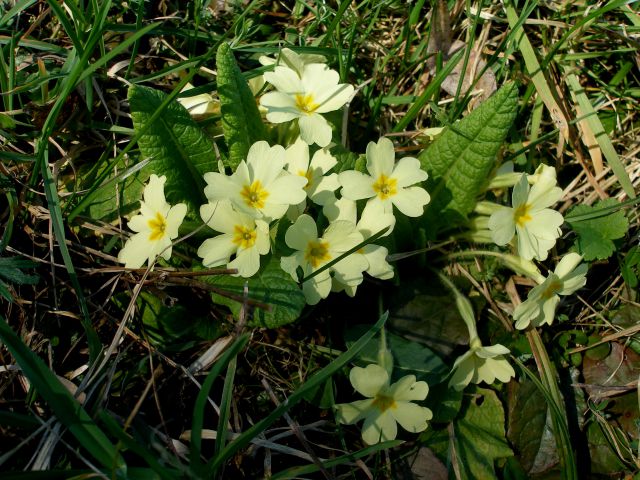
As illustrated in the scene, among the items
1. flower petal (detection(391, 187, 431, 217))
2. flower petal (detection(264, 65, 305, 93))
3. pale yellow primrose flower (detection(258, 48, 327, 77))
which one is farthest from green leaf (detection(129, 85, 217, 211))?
flower petal (detection(391, 187, 431, 217))

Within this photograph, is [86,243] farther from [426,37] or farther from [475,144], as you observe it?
[426,37]

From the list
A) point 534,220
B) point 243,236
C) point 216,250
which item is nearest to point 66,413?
point 216,250

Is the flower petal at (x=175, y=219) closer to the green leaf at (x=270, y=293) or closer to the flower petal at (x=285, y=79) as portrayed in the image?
the green leaf at (x=270, y=293)

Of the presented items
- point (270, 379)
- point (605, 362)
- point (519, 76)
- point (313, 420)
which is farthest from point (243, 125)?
point (605, 362)

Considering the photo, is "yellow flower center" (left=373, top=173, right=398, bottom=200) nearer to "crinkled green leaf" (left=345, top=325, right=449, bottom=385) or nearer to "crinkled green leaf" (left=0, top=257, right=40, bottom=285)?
"crinkled green leaf" (left=345, top=325, right=449, bottom=385)

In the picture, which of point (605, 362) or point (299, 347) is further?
point (605, 362)

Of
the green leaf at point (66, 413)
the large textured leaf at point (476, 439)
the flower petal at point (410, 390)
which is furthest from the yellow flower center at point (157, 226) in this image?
the large textured leaf at point (476, 439)

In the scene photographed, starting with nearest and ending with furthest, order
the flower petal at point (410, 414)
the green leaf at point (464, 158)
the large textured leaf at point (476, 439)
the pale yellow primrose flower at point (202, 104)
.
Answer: the flower petal at point (410, 414)
the green leaf at point (464, 158)
the large textured leaf at point (476, 439)
the pale yellow primrose flower at point (202, 104)

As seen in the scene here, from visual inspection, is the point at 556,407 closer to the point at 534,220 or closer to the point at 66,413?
the point at 534,220
